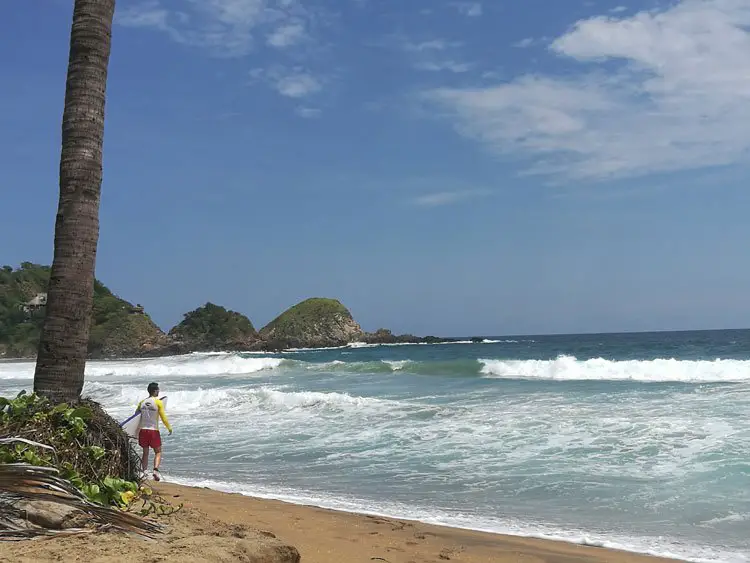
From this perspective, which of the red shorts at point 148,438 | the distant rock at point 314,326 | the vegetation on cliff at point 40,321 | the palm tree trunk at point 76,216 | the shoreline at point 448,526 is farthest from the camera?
the distant rock at point 314,326

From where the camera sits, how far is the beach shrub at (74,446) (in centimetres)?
463

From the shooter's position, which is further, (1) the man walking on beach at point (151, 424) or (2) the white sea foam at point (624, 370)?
(2) the white sea foam at point (624, 370)

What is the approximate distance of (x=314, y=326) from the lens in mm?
101125

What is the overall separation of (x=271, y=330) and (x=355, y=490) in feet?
310

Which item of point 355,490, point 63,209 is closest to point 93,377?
point 355,490

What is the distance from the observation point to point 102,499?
15.3 ft

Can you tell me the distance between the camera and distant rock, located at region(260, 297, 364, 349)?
98812mm

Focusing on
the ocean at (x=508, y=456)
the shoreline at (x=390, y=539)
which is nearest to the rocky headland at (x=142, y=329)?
the ocean at (x=508, y=456)

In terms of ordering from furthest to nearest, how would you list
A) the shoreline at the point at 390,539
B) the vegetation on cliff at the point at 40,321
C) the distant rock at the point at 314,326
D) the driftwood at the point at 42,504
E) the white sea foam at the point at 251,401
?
the distant rock at the point at 314,326, the vegetation on cliff at the point at 40,321, the white sea foam at the point at 251,401, the shoreline at the point at 390,539, the driftwood at the point at 42,504

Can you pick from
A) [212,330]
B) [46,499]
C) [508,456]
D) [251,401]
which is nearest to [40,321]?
[212,330]

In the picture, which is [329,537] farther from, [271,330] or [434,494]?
[271,330]

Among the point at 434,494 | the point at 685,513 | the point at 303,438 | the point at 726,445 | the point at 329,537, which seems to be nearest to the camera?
the point at 329,537

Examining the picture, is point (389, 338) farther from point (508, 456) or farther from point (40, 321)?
point (508, 456)

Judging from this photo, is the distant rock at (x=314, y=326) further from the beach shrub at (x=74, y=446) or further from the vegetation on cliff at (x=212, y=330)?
the beach shrub at (x=74, y=446)
